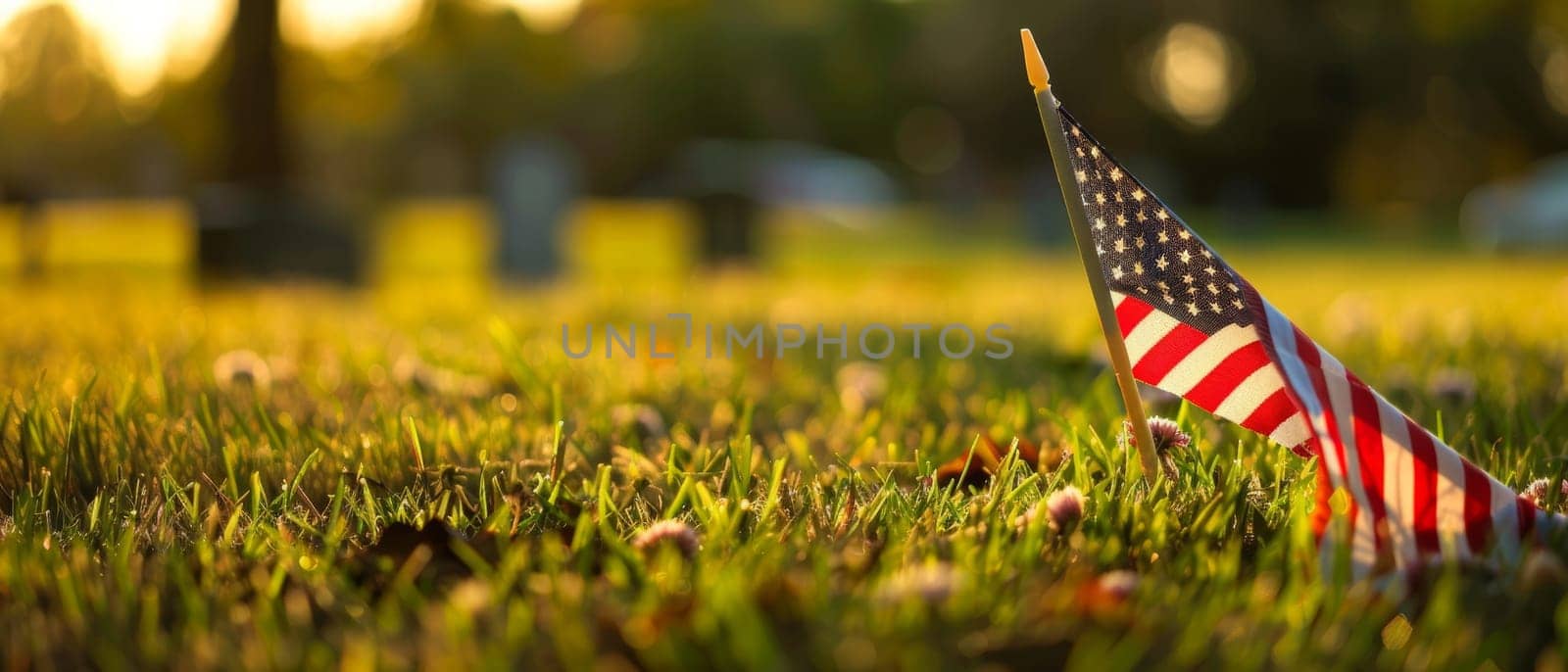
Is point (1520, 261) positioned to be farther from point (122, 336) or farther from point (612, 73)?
point (612, 73)

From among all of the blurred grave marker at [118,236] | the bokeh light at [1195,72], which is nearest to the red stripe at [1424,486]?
the blurred grave marker at [118,236]

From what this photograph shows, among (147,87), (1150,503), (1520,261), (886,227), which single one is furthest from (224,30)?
(147,87)

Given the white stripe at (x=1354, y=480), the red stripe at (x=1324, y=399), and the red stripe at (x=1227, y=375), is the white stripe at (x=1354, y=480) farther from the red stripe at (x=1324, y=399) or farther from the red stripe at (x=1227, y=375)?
the red stripe at (x=1227, y=375)

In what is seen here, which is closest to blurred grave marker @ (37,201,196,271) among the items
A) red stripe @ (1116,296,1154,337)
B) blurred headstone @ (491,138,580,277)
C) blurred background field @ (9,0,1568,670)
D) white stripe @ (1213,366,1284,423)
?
blurred headstone @ (491,138,580,277)

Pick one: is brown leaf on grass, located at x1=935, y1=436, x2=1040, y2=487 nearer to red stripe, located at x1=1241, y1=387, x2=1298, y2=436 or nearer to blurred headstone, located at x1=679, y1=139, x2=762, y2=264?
red stripe, located at x1=1241, y1=387, x2=1298, y2=436

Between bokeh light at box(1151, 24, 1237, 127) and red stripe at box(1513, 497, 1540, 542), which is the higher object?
bokeh light at box(1151, 24, 1237, 127)

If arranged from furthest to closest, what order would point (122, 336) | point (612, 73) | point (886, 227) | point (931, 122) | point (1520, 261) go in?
point (612, 73) < point (931, 122) < point (886, 227) < point (1520, 261) < point (122, 336)
